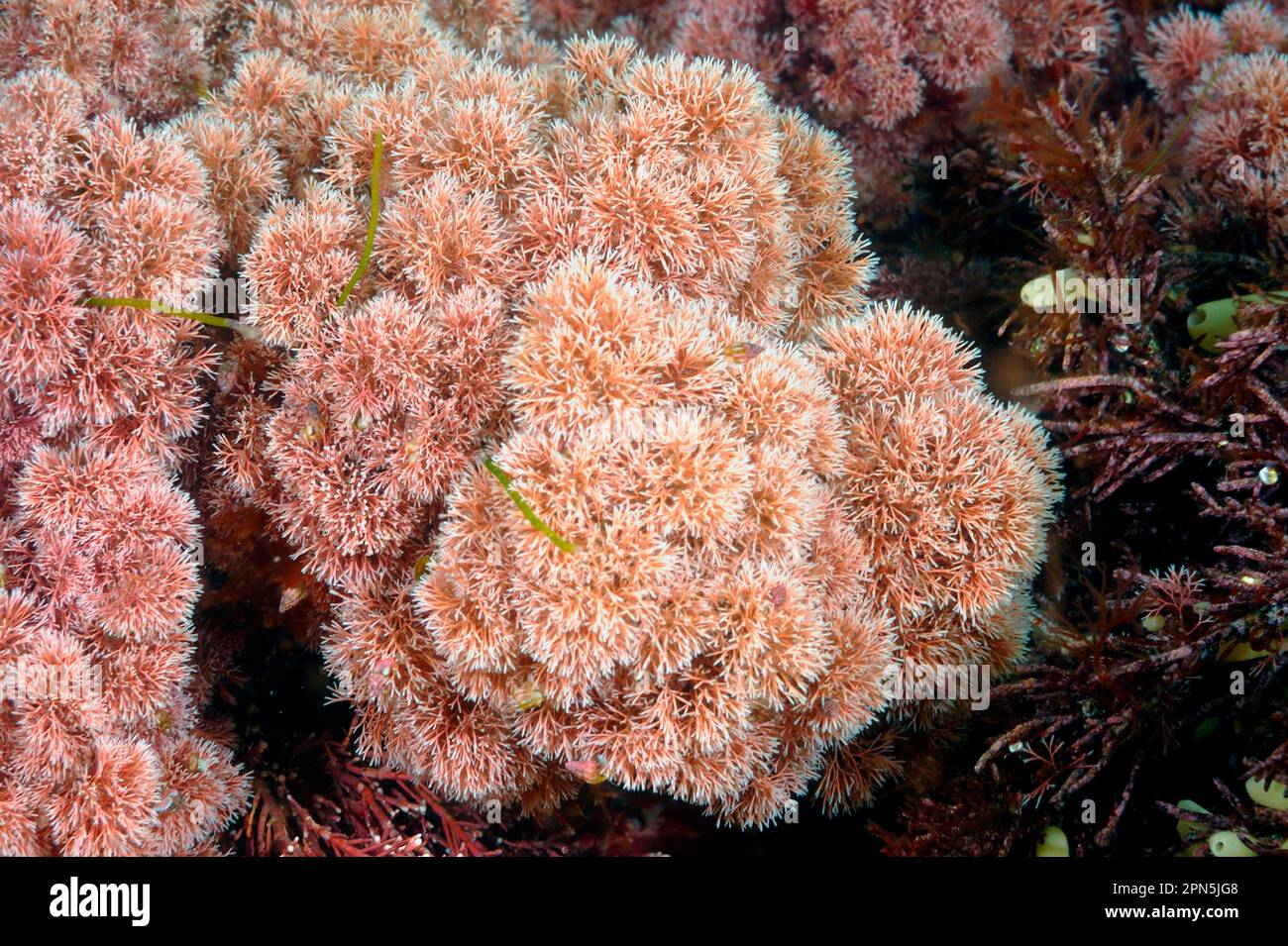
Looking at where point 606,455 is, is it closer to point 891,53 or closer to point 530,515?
point 530,515

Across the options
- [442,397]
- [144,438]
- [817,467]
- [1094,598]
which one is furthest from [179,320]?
[1094,598]

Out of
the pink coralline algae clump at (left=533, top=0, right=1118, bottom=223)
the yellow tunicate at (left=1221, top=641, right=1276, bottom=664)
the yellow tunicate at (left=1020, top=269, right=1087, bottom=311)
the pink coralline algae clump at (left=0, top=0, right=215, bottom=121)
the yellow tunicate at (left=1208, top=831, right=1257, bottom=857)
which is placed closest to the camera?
the yellow tunicate at (left=1208, top=831, right=1257, bottom=857)

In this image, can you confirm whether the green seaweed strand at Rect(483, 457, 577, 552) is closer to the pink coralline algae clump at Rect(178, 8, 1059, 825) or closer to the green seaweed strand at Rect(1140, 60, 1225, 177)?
the pink coralline algae clump at Rect(178, 8, 1059, 825)

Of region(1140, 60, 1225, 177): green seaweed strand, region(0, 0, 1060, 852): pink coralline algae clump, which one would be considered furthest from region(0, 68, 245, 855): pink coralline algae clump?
region(1140, 60, 1225, 177): green seaweed strand

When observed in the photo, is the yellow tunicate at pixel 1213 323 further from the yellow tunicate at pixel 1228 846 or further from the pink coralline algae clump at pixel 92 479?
the pink coralline algae clump at pixel 92 479

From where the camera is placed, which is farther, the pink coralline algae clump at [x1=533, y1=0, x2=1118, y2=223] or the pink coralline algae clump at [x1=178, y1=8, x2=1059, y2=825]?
the pink coralline algae clump at [x1=533, y1=0, x2=1118, y2=223]

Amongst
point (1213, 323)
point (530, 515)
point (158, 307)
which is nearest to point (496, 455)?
point (530, 515)
